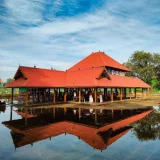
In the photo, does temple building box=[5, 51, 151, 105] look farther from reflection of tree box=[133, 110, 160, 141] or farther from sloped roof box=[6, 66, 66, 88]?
reflection of tree box=[133, 110, 160, 141]

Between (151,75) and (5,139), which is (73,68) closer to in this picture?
(5,139)

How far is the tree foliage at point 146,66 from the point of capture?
65.8 meters

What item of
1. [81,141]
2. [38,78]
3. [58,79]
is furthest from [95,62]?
[81,141]

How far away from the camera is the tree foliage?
65.8m

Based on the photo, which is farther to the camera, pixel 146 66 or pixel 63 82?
pixel 146 66

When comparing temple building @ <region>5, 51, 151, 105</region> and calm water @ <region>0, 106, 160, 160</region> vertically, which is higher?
temple building @ <region>5, 51, 151, 105</region>

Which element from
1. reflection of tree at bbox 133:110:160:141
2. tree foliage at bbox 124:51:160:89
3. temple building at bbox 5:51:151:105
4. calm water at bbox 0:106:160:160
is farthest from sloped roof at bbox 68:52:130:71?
tree foliage at bbox 124:51:160:89

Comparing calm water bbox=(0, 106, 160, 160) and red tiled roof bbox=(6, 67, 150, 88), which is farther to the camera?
red tiled roof bbox=(6, 67, 150, 88)

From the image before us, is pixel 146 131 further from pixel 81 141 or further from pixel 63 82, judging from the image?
pixel 63 82

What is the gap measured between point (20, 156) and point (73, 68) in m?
27.7

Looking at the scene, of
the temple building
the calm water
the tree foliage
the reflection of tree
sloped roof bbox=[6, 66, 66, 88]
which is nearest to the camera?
the calm water

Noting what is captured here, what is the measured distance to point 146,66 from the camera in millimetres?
68062

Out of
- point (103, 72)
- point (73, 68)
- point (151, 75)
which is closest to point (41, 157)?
point (103, 72)

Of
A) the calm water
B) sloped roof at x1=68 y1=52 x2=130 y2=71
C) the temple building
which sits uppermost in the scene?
sloped roof at x1=68 y1=52 x2=130 y2=71
